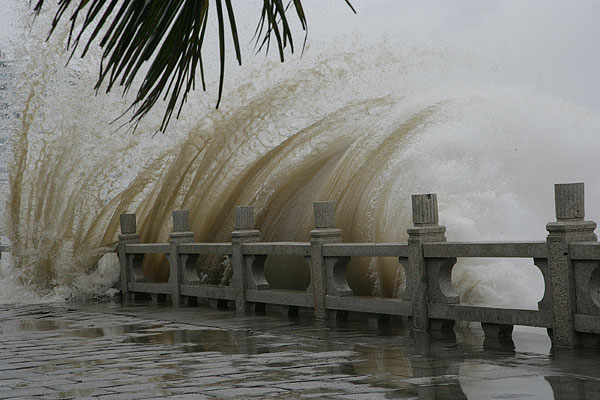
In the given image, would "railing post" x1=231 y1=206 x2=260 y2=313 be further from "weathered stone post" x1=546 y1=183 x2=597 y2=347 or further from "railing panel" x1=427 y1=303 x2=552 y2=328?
"weathered stone post" x1=546 y1=183 x2=597 y2=347

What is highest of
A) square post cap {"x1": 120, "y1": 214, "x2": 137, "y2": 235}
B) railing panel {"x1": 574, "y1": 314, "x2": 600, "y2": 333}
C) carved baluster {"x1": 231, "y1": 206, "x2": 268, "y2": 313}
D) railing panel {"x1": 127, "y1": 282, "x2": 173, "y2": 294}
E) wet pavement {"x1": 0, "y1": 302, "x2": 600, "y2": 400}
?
square post cap {"x1": 120, "y1": 214, "x2": 137, "y2": 235}

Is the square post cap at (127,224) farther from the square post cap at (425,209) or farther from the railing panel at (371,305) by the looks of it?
the square post cap at (425,209)

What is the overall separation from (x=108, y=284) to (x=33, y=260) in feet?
8.00

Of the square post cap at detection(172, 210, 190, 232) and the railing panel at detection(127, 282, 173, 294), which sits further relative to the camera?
the railing panel at detection(127, 282, 173, 294)

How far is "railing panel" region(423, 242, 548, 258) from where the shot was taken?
9.30m

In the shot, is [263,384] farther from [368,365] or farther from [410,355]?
[410,355]

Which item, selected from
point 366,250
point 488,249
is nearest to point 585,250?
point 488,249

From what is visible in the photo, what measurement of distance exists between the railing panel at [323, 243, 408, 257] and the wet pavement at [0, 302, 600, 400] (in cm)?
89

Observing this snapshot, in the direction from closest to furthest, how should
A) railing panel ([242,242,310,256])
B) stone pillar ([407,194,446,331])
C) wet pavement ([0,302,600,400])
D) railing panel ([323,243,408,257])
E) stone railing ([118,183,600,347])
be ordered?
wet pavement ([0,302,600,400]) < stone railing ([118,183,600,347]) < stone pillar ([407,194,446,331]) < railing panel ([323,243,408,257]) < railing panel ([242,242,310,256])

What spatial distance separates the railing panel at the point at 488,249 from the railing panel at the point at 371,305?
0.84 m

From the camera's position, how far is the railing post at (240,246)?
47.4 feet

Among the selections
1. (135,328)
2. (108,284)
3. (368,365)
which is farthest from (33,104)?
(368,365)

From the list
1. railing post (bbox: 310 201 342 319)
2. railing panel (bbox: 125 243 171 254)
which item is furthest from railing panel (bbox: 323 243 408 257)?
railing panel (bbox: 125 243 171 254)

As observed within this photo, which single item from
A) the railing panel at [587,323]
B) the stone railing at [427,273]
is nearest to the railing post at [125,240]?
the stone railing at [427,273]
